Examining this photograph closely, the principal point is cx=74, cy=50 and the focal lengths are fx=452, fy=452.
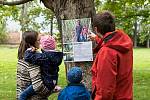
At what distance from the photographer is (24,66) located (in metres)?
5.60

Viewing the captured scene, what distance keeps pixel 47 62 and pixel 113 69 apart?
4.20 feet

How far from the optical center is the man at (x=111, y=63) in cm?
438

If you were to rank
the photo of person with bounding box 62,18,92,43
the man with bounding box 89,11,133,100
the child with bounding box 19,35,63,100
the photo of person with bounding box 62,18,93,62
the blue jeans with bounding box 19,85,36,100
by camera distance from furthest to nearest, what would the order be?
the photo of person with bounding box 62,18,92,43 → the photo of person with bounding box 62,18,93,62 → the blue jeans with bounding box 19,85,36,100 → the child with bounding box 19,35,63,100 → the man with bounding box 89,11,133,100

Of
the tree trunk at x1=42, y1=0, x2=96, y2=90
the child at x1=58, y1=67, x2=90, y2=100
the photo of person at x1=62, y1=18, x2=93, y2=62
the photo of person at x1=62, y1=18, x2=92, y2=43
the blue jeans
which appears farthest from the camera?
the tree trunk at x1=42, y1=0, x2=96, y2=90

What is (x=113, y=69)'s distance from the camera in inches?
173

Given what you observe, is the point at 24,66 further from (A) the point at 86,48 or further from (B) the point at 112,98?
(B) the point at 112,98

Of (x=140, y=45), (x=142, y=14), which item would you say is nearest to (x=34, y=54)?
(x=142, y=14)

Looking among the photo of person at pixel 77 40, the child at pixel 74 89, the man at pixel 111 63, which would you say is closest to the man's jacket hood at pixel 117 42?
the man at pixel 111 63

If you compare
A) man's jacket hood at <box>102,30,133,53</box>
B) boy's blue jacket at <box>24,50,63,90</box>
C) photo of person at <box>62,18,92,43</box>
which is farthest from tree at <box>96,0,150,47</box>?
man's jacket hood at <box>102,30,133,53</box>

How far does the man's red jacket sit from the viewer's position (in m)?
4.38

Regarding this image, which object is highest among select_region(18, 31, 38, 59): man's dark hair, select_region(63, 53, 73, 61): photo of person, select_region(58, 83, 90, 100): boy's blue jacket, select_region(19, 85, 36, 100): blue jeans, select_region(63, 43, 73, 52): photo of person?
select_region(18, 31, 38, 59): man's dark hair

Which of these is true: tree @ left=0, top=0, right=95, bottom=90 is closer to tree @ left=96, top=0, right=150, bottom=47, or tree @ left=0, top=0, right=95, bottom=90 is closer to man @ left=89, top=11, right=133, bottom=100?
man @ left=89, top=11, right=133, bottom=100

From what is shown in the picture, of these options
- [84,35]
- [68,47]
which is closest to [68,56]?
[68,47]

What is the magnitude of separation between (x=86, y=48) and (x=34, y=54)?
981 mm
